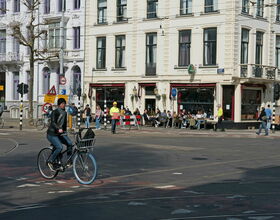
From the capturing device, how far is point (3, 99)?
50.7 meters

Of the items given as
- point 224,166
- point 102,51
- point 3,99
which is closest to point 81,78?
point 102,51

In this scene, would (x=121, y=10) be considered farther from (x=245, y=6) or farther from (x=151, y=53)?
(x=245, y=6)

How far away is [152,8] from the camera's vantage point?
40.7 m

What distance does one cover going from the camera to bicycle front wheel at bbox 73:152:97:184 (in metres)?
11.0

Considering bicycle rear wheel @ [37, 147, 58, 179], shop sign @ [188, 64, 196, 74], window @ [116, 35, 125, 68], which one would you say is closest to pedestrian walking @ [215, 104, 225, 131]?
shop sign @ [188, 64, 196, 74]

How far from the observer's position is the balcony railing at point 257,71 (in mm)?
36906

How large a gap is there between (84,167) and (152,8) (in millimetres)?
31036

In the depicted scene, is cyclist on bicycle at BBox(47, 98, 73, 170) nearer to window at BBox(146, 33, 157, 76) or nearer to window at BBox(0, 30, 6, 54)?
window at BBox(146, 33, 157, 76)

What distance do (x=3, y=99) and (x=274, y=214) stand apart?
45.3 meters

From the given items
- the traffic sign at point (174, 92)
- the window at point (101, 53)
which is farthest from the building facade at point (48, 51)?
the traffic sign at point (174, 92)

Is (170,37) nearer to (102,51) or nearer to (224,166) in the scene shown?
(102,51)

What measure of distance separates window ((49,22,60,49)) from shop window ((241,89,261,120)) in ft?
56.2

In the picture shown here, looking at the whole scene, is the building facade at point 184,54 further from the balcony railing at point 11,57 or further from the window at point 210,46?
the balcony railing at point 11,57

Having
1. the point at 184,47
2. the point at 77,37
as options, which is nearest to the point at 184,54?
the point at 184,47
